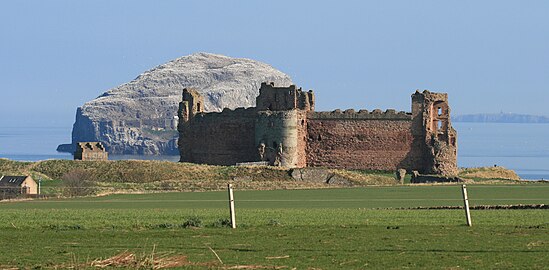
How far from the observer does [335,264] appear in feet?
64.0

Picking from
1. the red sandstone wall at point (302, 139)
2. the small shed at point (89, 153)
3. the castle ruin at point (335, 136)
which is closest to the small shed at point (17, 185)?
the castle ruin at point (335, 136)

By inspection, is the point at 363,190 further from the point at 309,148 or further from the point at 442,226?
the point at 442,226

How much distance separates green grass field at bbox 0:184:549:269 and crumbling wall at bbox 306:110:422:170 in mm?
32981

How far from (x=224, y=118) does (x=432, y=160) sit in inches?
503

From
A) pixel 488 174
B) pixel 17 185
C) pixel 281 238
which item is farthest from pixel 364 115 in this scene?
pixel 281 238

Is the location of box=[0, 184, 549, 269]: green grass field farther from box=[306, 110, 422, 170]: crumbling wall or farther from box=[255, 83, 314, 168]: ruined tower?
box=[306, 110, 422, 170]: crumbling wall

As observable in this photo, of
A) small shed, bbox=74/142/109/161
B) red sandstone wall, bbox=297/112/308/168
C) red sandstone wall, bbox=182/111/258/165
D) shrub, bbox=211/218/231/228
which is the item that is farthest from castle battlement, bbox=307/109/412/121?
shrub, bbox=211/218/231/228

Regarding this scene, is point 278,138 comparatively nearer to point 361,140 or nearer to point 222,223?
point 361,140

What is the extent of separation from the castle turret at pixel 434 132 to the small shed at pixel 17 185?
24.8 meters

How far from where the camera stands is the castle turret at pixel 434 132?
70.6 metres

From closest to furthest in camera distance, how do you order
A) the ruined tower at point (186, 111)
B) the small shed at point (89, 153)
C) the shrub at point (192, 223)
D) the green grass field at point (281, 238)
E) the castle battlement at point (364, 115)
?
the green grass field at point (281, 238), the shrub at point (192, 223), the castle battlement at point (364, 115), the ruined tower at point (186, 111), the small shed at point (89, 153)

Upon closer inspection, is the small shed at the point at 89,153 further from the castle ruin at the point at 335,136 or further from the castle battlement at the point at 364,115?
the castle battlement at the point at 364,115

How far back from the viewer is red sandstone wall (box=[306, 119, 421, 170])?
72.1m

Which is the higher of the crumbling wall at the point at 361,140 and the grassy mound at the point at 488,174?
the crumbling wall at the point at 361,140
